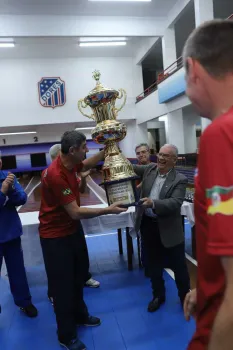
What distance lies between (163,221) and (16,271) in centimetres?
159

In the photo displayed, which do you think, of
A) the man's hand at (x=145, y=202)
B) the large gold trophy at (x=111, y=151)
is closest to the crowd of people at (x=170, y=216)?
the man's hand at (x=145, y=202)

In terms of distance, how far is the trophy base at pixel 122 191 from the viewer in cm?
198

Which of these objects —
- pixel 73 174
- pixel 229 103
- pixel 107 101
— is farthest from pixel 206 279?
pixel 107 101

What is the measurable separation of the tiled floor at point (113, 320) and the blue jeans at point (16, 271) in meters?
0.19

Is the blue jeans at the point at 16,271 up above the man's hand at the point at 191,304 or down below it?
below

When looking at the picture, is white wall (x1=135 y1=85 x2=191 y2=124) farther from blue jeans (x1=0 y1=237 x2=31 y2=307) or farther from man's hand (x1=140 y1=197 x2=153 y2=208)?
blue jeans (x1=0 y1=237 x2=31 y2=307)

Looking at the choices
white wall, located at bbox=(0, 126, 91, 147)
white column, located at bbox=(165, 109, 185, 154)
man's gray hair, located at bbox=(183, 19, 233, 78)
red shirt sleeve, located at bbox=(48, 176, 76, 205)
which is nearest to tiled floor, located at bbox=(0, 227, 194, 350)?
red shirt sleeve, located at bbox=(48, 176, 76, 205)

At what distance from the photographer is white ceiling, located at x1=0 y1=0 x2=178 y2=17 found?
8.02 metres

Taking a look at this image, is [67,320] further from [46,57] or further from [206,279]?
[46,57]

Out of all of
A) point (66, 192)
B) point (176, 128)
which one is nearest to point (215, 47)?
point (66, 192)

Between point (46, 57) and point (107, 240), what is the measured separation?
12.0 metres

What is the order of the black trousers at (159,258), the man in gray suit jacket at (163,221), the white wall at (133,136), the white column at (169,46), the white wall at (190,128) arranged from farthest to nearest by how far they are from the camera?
the white wall at (133,136) < the white wall at (190,128) < the white column at (169,46) < the black trousers at (159,258) < the man in gray suit jacket at (163,221)

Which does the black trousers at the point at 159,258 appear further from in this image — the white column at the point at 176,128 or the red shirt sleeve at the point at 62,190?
the white column at the point at 176,128

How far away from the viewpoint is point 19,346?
2.39 meters
